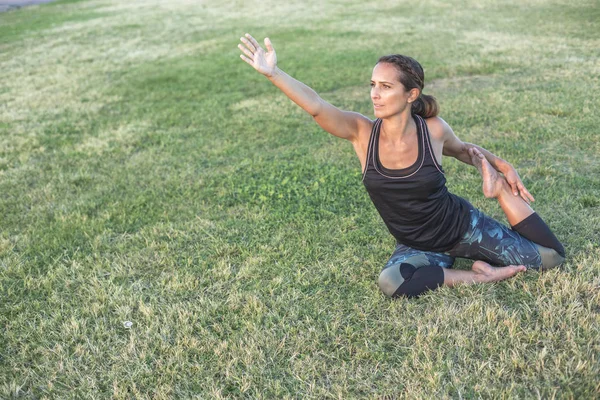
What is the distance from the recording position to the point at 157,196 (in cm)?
624

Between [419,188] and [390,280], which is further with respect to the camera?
[390,280]

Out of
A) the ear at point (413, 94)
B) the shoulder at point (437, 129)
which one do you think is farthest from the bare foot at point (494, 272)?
the ear at point (413, 94)

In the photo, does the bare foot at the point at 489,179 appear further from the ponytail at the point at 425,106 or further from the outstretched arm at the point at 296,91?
the outstretched arm at the point at 296,91

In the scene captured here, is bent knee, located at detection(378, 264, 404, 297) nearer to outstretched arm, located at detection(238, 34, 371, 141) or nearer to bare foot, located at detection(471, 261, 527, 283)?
bare foot, located at detection(471, 261, 527, 283)

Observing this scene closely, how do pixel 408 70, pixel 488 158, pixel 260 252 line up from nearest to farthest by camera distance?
pixel 408 70
pixel 488 158
pixel 260 252

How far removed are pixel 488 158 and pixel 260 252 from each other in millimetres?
2217

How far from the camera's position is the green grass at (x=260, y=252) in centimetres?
329

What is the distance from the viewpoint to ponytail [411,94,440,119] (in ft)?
12.7

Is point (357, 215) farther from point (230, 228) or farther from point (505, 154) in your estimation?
point (505, 154)

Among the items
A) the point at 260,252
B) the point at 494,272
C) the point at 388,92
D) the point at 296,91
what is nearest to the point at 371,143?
the point at 388,92

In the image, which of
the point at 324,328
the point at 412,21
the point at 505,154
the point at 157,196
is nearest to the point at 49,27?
the point at 412,21

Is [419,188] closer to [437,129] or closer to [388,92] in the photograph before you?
[437,129]

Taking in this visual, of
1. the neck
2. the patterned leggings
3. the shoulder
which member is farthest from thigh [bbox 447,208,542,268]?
the neck

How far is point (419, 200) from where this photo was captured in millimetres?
3893
